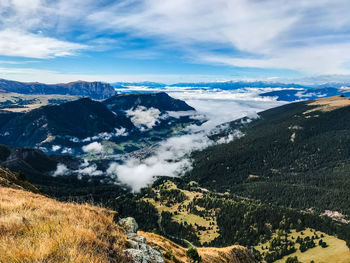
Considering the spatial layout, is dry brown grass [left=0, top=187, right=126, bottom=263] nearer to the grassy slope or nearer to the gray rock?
the gray rock

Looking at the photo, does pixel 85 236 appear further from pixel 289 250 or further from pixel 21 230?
pixel 289 250

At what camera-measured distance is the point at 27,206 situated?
13578mm

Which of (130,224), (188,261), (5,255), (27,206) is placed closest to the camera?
(5,255)

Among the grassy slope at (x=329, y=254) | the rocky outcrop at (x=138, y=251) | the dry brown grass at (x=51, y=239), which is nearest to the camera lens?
the dry brown grass at (x=51, y=239)

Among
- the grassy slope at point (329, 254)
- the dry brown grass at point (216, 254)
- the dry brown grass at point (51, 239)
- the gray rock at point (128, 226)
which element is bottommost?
the grassy slope at point (329, 254)

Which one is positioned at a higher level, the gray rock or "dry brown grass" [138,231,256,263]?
the gray rock

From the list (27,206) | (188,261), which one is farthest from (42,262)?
(188,261)

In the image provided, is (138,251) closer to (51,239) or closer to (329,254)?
(51,239)

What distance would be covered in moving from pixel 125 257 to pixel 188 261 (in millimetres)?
22726

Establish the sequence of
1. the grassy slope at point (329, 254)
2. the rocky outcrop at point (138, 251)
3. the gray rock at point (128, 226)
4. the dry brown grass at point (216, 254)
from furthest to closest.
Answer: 1. the grassy slope at point (329, 254)
2. the dry brown grass at point (216, 254)
3. the gray rock at point (128, 226)
4. the rocky outcrop at point (138, 251)

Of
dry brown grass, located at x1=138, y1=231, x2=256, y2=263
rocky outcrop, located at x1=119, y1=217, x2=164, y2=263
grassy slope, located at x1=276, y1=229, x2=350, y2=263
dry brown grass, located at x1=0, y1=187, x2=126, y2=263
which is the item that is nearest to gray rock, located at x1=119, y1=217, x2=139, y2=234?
rocky outcrop, located at x1=119, y1=217, x2=164, y2=263

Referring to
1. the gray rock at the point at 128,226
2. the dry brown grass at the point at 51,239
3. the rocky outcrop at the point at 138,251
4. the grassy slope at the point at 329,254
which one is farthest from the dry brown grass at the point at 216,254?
the grassy slope at the point at 329,254

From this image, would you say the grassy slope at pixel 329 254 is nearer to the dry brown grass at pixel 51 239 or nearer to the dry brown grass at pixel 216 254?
the dry brown grass at pixel 216 254

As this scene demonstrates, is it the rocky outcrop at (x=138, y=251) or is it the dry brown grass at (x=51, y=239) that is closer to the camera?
the dry brown grass at (x=51, y=239)
